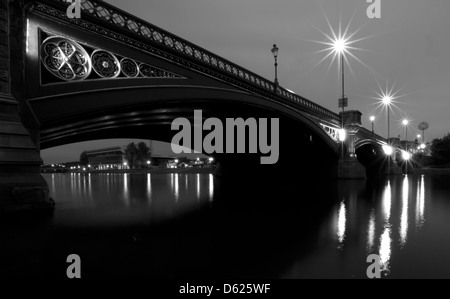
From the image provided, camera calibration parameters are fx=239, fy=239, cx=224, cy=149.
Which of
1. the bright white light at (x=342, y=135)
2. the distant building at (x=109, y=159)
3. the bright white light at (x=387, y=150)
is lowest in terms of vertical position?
the distant building at (x=109, y=159)

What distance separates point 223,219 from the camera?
A: 26.4ft

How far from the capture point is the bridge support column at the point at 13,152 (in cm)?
711

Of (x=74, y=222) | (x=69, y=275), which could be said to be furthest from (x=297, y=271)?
(x=74, y=222)

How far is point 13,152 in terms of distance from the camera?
23.9 feet

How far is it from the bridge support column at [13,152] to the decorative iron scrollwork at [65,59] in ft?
2.84

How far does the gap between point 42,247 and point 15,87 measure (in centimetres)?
587

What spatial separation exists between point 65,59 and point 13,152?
3.79 meters

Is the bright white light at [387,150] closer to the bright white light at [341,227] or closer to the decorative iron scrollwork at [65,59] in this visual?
the bright white light at [341,227]

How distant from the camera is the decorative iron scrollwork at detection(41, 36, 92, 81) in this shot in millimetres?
8531

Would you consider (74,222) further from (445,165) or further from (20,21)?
(445,165)

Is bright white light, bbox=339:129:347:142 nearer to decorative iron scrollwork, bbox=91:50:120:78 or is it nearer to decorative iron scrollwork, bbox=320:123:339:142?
decorative iron scrollwork, bbox=320:123:339:142

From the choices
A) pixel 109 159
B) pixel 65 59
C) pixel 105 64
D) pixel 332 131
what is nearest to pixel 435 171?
pixel 332 131

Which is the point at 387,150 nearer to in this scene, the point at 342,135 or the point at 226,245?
the point at 342,135

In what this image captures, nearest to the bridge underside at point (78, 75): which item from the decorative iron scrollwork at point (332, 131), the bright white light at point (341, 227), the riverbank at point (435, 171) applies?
the bright white light at point (341, 227)
